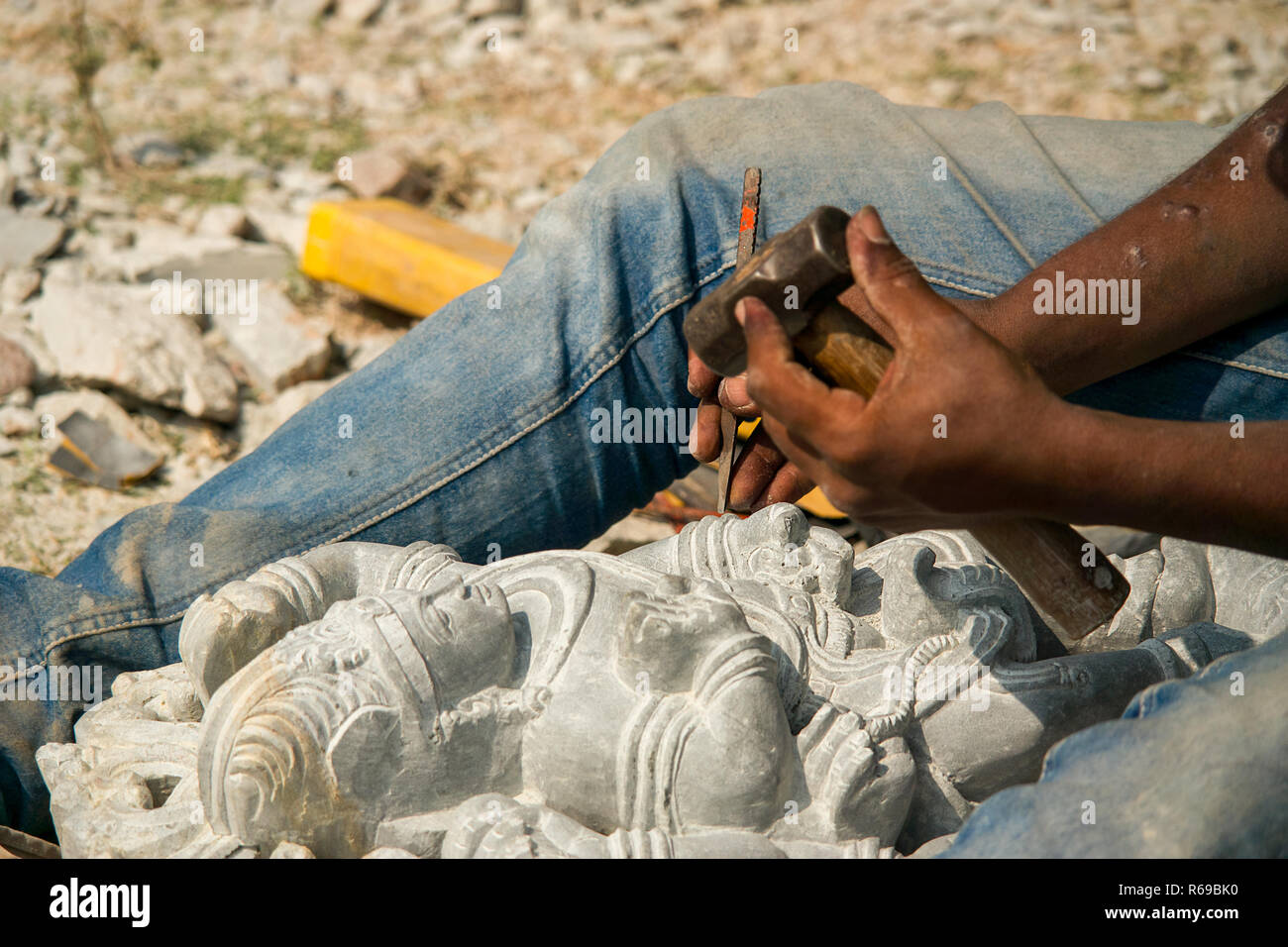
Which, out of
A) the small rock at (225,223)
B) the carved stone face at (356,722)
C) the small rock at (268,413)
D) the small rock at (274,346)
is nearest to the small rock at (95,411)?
the small rock at (268,413)

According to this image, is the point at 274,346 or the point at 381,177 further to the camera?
the point at 381,177

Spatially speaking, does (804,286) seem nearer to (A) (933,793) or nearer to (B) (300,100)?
(A) (933,793)

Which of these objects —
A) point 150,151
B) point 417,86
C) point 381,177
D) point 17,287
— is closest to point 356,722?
point 17,287

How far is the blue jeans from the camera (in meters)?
1.92

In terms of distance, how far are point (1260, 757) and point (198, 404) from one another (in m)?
3.37

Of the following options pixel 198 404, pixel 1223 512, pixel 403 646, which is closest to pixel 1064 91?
pixel 198 404

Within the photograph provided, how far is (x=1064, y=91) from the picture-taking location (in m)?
5.96

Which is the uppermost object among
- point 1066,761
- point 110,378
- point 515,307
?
point 515,307

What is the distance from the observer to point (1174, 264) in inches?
69.8

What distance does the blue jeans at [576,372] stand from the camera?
1.92m

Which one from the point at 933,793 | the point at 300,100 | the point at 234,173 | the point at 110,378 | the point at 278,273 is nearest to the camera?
the point at 933,793

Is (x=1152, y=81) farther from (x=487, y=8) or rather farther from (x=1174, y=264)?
(x=1174, y=264)

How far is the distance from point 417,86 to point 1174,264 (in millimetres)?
5162

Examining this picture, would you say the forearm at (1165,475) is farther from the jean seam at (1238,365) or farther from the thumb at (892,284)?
the jean seam at (1238,365)
